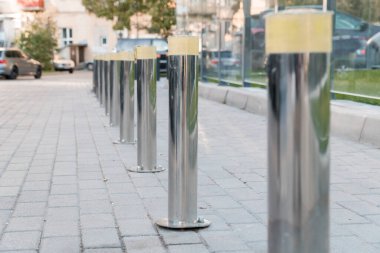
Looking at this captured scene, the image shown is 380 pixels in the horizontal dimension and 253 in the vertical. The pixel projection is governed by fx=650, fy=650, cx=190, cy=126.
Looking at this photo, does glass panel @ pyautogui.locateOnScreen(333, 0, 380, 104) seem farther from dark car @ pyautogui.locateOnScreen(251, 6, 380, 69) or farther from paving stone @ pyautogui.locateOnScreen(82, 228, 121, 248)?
paving stone @ pyautogui.locateOnScreen(82, 228, 121, 248)

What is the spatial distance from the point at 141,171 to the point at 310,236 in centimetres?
415

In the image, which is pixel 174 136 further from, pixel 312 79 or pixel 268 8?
pixel 268 8

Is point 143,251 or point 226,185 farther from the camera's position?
point 226,185

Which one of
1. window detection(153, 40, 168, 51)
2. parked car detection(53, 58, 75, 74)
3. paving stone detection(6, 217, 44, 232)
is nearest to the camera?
paving stone detection(6, 217, 44, 232)

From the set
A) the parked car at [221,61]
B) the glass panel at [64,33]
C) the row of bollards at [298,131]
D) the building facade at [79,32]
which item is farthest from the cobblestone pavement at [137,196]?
the glass panel at [64,33]

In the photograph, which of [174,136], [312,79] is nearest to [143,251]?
[174,136]

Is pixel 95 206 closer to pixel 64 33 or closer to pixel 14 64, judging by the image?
pixel 14 64

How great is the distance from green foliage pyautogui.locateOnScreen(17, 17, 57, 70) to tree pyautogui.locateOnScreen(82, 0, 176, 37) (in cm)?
458

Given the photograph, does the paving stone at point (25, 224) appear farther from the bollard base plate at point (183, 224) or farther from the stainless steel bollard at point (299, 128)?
the stainless steel bollard at point (299, 128)

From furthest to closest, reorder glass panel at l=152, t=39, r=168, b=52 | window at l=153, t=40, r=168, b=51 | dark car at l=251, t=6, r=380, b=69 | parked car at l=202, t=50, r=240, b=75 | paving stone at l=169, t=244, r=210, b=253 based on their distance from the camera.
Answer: window at l=153, t=40, r=168, b=51
glass panel at l=152, t=39, r=168, b=52
parked car at l=202, t=50, r=240, b=75
dark car at l=251, t=6, r=380, b=69
paving stone at l=169, t=244, r=210, b=253

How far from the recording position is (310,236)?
2.06 m

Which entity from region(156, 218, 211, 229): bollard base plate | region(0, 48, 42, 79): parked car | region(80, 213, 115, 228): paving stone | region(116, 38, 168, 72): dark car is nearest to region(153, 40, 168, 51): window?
region(116, 38, 168, 72): dark car

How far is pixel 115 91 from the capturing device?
31.8ft

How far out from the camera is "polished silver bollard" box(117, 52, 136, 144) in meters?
7.70
